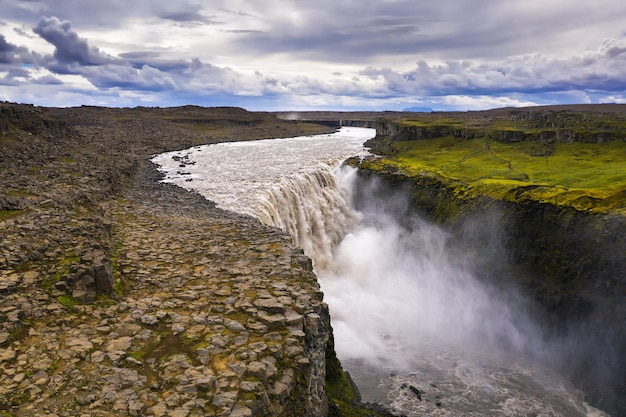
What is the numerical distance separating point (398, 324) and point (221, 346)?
24699 millimetres

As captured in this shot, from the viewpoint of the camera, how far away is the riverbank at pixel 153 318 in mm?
9922

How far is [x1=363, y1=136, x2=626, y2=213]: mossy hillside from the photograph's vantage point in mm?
33188

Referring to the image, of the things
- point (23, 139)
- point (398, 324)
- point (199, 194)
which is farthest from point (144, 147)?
point (398, 324)

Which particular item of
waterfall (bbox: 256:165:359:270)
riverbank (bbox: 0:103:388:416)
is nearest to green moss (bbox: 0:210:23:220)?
riverbank (bbox: 0:103:388:416)

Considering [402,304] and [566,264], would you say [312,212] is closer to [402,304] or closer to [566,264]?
[402,304]

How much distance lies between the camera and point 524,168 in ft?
162

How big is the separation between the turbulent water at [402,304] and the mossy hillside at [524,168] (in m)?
6.17

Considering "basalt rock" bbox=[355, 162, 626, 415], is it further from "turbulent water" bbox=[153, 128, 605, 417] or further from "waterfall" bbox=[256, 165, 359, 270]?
"waterfall" bbox=[256, 165, 359, 270]

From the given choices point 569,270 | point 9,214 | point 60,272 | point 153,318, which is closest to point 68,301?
point 60,272

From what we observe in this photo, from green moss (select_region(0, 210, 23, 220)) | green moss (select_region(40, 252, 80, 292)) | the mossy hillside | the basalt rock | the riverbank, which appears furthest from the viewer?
the mossy hillside

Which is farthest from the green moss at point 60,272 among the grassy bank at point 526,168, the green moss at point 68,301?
the grassy bank at point 526,168

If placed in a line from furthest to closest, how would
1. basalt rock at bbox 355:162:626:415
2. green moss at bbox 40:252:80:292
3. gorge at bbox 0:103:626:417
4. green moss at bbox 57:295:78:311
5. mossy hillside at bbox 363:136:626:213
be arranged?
mossy hillside at bbox 363:136:626:213 < basalt rock at bbox 355:162:626:415 < green moss at bbox 40:252:80:292 < green moss at bbox 57:295:78:311 < gorge at bbox 0:103:626:417

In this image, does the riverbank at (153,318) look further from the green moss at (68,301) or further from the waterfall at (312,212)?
the waterfall at (312,212)

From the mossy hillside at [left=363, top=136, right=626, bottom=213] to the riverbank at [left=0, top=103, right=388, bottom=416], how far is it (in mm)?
24050
